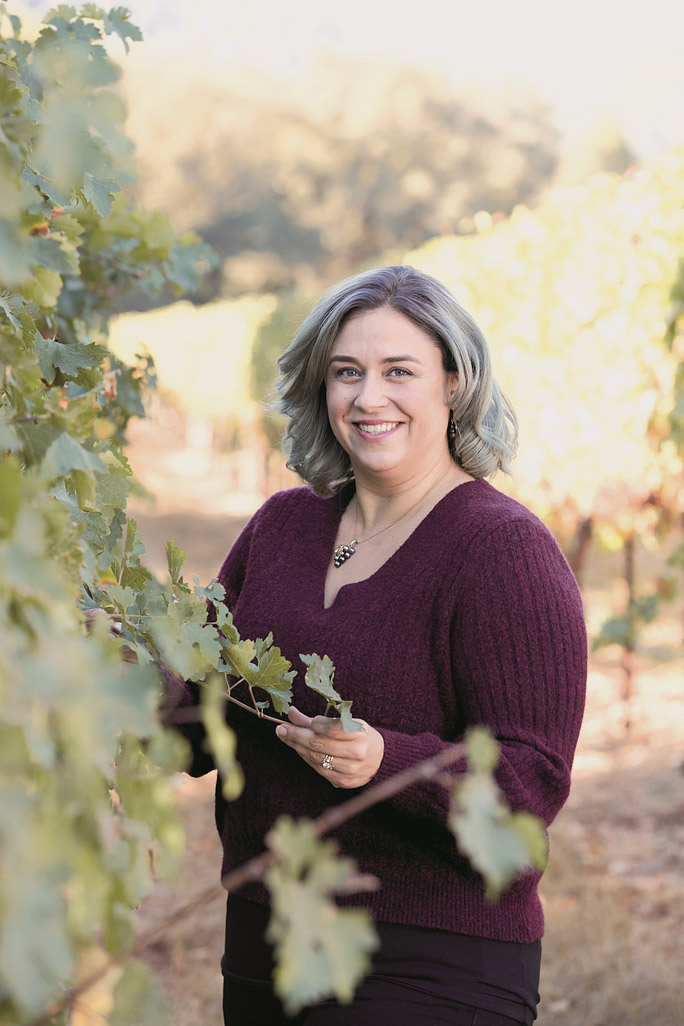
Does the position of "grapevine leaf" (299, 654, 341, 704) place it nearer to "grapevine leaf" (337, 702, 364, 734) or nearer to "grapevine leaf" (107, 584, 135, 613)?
"grapevine leaf" (337, 702, 364, 734)

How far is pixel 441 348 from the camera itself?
219 centimetres

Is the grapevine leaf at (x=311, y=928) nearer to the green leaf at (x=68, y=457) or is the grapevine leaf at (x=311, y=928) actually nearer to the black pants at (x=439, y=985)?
the green leaf at (x=68, y=457)

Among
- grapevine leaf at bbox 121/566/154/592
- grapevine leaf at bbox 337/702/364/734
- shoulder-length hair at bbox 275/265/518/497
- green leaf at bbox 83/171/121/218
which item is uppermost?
shoulder-length hair at bbox 275/265/518/497

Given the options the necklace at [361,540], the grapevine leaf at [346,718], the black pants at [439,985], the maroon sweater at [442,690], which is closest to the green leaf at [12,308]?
the grapevine leaf at [346,718]

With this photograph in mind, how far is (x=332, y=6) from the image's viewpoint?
2088 inches

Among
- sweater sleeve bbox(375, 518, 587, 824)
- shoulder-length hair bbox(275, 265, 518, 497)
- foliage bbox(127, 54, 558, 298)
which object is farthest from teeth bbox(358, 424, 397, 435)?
foliage bbox(127, 54, 558, 298)

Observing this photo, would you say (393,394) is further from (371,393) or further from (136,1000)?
(136,1000)

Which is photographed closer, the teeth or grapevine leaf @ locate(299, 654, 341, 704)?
grapevine leaf @ locate(299, 654, 341, 704)

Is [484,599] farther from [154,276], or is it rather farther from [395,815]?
[154,276]

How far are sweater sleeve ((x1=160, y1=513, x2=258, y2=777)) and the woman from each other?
80mm

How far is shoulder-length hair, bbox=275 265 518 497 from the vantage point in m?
2.16

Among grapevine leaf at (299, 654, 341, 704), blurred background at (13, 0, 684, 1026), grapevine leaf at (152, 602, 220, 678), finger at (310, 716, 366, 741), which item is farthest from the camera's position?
blurred background at (13, 0, 684, 1026)

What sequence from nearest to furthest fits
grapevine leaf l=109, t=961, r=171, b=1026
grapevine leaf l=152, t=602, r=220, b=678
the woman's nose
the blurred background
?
1. grapevine leaf l=109, t=961, r=171, b=1026
2. grapevine leaf l=152, t=602, r=220, b=678
3. the woman's nose
4. the blurred background

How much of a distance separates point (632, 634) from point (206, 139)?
3833cm
